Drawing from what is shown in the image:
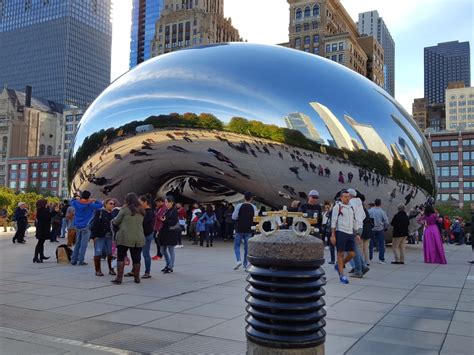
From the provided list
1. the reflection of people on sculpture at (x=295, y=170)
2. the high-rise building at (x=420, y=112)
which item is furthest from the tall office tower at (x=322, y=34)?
the reflection of people on sculpture at (x=295, y=170)

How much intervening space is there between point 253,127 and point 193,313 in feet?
22.9

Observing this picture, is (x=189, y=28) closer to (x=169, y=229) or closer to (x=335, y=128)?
(x=335, y=128)

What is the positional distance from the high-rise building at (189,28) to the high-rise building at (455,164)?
5438cm

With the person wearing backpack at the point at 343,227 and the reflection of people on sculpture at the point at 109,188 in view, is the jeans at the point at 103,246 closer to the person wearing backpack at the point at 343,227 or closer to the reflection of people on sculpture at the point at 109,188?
the person wearing backpack at the point at 343,227

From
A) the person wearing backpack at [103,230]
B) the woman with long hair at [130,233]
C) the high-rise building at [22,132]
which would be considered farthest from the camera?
the high-rise building at [22,132]

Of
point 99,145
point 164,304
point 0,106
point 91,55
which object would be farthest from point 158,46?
point 164,304

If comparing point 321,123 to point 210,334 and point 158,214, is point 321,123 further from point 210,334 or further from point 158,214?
point 210,334

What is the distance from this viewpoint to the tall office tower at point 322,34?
104000mm

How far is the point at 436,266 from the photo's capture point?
1054 cm

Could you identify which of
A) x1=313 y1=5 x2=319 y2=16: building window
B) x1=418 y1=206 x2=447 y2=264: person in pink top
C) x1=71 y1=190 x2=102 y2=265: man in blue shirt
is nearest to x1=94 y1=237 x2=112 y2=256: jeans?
x1=71 y1=190 x2=102 y2=265: man in blue shirt

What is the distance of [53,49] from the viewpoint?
15975 centimetres

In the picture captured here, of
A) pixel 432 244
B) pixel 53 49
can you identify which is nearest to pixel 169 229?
pixel 432 244

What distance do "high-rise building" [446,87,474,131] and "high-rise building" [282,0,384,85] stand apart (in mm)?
66569

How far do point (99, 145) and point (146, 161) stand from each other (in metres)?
1.35
